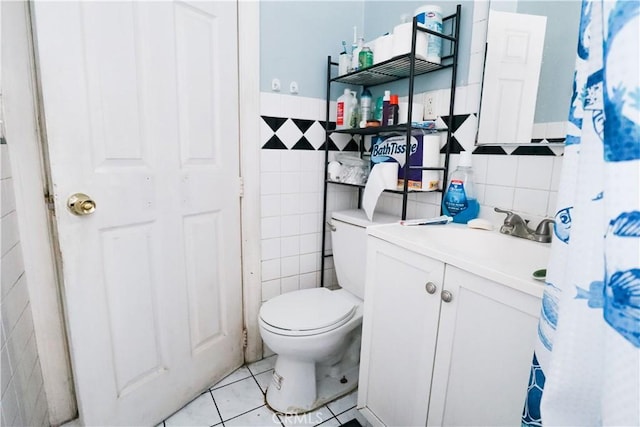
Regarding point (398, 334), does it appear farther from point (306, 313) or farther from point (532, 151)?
point (532, 151)

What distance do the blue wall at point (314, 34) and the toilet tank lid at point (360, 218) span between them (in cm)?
59

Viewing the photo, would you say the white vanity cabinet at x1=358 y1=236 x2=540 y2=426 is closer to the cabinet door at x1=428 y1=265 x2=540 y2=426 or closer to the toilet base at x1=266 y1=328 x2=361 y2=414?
the cabinet door at x1=428 y1=265 x2=540 y2=426

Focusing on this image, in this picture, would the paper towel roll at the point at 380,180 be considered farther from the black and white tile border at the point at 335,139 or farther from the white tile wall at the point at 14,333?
the white tile wall at the point at 14,333

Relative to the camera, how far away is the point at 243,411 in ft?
4.56

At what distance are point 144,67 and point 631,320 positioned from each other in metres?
1.35

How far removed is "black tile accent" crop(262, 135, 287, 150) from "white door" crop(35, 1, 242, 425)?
0.16 metres

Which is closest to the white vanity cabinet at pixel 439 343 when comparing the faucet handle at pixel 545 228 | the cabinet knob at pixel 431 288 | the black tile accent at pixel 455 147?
the cabinet knob at pixel 431 288

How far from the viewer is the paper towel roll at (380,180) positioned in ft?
4.48

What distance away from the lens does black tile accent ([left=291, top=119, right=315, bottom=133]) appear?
1596 mm

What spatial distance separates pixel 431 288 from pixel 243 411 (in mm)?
1016

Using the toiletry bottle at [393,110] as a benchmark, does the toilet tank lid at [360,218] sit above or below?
below

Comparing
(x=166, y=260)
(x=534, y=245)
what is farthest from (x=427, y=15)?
(x=166, y=260)

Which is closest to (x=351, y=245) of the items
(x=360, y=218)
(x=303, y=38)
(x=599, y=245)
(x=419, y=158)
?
(x=360, y=218)

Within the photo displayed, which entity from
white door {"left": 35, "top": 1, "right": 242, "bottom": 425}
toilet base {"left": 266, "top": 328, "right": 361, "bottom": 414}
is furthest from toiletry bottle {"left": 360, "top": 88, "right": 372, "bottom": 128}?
toilet base {"left": 266, "top": 328, "right": 361, "bottom": 414}
